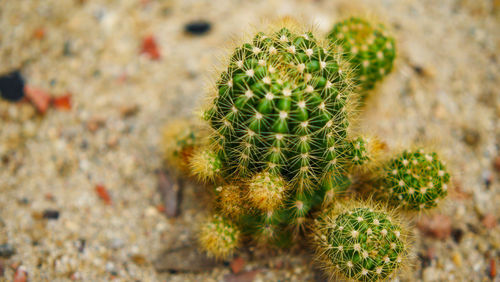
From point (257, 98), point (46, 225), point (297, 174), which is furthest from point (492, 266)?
point (46, 225)

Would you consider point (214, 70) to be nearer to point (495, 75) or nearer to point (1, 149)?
point (1, 149)

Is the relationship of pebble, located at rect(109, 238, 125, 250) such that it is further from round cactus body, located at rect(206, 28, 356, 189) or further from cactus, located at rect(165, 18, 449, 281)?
round cactus body, located at rect(206, 28, 356, 189)

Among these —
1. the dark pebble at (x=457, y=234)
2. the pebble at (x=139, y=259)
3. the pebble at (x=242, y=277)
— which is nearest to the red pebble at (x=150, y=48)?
the pebble at (x=139, y=259)

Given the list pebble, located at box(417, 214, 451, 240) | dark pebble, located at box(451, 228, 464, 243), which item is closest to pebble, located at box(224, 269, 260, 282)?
pebble, located at box(417, 214, 451, 240)

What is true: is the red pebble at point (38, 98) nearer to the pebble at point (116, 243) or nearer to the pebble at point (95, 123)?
the pebble at point (95, 123)

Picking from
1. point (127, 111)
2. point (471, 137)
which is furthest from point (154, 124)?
point (471, 137)

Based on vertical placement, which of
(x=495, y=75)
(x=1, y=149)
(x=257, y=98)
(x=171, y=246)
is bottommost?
(x=171, y=246)
